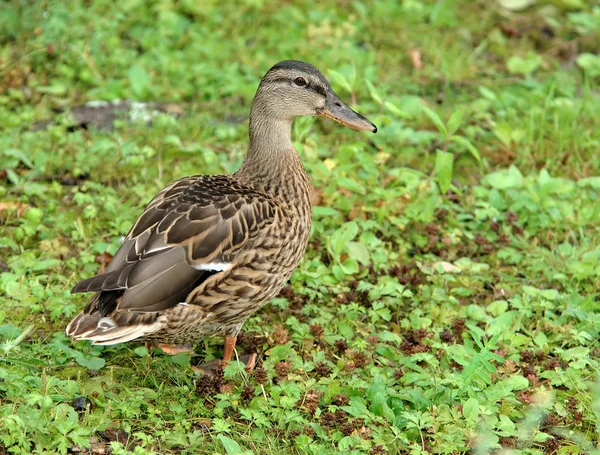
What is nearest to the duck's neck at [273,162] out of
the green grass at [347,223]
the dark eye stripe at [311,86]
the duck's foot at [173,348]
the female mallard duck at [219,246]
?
the female mallard duck at [219,246]

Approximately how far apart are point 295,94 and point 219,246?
1.05 metres

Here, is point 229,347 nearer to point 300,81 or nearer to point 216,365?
point 216,365

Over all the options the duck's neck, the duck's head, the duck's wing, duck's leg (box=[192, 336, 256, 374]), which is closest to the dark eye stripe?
the duck's head

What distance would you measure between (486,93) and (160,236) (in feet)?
10.9

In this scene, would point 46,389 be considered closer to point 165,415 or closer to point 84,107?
point 165,415

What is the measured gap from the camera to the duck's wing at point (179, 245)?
12.8ft

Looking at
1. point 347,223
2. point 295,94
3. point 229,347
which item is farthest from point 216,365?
point 295,94

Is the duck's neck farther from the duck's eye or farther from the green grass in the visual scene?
the green grass

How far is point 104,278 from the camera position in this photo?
3906 millimetres

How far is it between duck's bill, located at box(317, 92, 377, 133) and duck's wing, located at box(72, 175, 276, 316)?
2.21 ft

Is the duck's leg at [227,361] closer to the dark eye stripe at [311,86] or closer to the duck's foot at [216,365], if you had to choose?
the duck's foot at [216,365]

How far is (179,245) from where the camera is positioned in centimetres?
406

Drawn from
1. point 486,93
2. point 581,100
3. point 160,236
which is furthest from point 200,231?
point 581,100

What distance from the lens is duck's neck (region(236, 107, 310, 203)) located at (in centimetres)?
464
